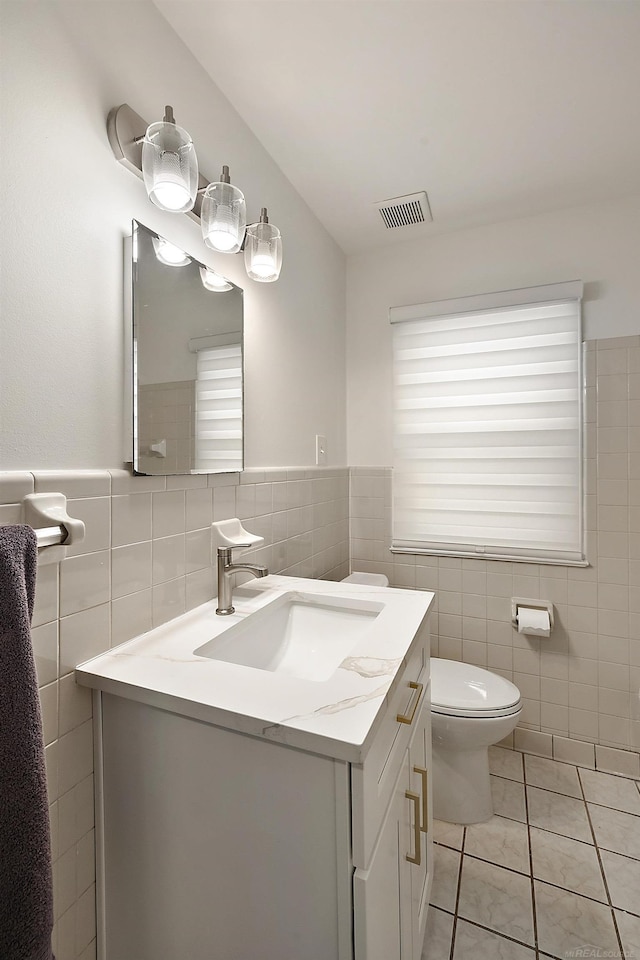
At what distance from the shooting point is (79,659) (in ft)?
2.76

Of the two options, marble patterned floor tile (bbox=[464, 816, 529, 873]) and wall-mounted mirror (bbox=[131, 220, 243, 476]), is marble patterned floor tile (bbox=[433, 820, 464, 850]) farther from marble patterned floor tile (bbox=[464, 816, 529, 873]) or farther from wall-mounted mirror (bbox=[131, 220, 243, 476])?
wall-mounted mirror (bbox=[131, 220, 243, 476])

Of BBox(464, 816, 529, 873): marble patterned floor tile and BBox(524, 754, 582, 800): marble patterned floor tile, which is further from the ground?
BBox(524, 754, 582, 800): marble patterned floor tile

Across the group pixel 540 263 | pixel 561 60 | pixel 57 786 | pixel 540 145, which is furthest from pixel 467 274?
pixel 57 786

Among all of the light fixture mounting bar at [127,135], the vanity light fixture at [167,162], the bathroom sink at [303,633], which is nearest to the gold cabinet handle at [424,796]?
the bathroom sink at [303,633]

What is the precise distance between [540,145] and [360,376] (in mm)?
1169

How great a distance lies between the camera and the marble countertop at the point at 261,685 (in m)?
0.65

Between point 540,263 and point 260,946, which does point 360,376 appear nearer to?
point 540,263

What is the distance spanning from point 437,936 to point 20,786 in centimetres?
129

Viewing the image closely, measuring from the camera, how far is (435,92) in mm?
1363

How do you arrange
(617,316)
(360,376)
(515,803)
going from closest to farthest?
1. (515,803)
2. (617,316)
3. (360,376)

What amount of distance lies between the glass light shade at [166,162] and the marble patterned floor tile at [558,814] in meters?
2.24

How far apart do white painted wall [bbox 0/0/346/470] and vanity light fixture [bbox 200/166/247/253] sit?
0.41 feet

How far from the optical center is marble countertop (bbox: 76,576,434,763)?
2.12 ft

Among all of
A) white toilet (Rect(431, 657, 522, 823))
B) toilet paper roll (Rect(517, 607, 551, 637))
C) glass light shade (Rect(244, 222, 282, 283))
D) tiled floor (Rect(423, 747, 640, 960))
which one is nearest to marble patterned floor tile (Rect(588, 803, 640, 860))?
tiled floor (Rect(423, 747, 640, 960))
